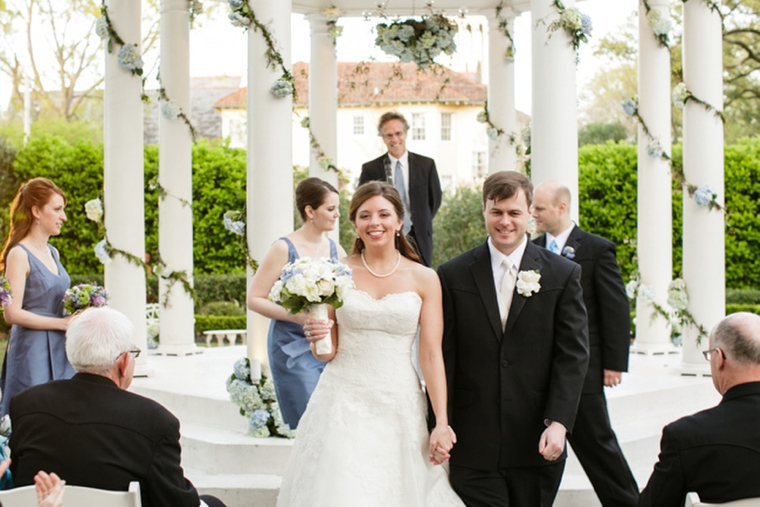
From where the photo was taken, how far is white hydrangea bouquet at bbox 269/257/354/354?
4.85 m

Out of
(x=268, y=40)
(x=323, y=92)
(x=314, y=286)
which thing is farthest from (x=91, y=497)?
(x=323, y=92)

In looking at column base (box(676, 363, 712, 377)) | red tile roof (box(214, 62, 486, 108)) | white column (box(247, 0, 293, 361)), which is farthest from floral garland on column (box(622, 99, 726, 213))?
red tile roof (box(214, 62, 486, 108))

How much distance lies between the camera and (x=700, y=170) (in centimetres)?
1036

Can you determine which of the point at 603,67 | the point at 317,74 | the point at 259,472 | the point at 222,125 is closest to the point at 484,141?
the point at 603,67

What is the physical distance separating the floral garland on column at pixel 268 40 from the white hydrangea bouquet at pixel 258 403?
8.49ft

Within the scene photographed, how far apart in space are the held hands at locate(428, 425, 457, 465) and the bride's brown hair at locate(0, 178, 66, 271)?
3.64 metres

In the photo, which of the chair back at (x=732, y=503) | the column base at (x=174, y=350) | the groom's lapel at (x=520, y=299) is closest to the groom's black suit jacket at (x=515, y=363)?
the groom's lapel at (x=520, y=299)

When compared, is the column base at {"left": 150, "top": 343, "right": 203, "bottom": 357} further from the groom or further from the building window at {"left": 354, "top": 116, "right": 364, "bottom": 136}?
the building window at {"left": 354, "top": 116, "right": 364, "bottom": 136}

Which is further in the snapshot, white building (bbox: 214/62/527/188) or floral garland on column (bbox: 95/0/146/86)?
white building (bbox: 214/62/527/188)

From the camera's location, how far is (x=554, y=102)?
880cm

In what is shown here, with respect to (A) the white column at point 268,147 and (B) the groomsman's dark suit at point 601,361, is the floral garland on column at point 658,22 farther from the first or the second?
(B) the groomsman's dark suit at point 601,361

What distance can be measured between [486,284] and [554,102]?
4.18 meters

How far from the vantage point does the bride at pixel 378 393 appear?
506cm

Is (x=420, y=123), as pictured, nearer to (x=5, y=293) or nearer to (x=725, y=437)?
(x=5, y=293)
